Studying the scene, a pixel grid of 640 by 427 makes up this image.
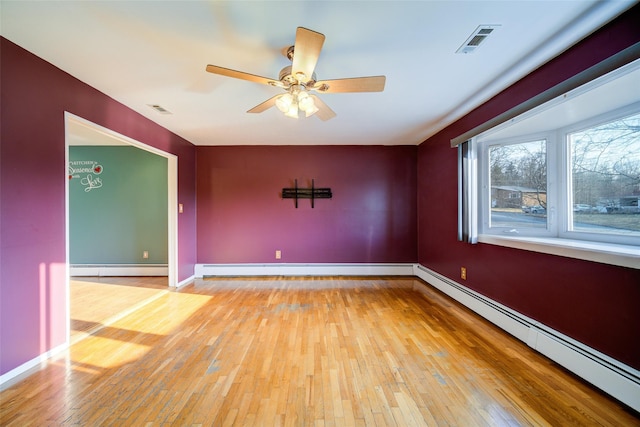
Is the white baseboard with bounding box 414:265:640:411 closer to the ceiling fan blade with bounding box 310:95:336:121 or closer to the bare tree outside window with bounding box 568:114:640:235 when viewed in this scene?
the bare tree outside window with bounding box 568:114:640:235

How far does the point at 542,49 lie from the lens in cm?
181

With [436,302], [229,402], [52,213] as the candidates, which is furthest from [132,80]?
[436,302]

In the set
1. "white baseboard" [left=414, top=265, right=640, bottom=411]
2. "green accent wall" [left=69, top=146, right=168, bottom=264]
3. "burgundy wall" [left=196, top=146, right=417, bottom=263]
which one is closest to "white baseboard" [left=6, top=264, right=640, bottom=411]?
"white baseboard" [left=414, top=265, right=640, bottom=411]

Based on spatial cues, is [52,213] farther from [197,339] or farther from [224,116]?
[224,116]

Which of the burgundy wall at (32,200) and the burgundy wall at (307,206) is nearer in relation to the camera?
the burgundy wall at (32,200)

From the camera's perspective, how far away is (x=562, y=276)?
193cm

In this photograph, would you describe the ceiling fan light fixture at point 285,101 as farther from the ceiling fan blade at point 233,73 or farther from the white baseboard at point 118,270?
the white baseboard at point 118,270

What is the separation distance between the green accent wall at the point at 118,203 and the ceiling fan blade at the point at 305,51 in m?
3.88

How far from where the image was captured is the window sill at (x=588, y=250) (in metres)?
1.50

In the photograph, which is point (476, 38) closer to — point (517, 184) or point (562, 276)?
point (517, 184)

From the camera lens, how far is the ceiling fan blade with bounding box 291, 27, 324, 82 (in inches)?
53.9

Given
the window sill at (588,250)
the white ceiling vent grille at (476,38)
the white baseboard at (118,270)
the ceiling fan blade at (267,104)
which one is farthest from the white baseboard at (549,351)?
the ceiling fan blade at (267,104)

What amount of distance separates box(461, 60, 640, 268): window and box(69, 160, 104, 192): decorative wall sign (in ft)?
19.5

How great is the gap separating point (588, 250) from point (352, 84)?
6.52 ft
